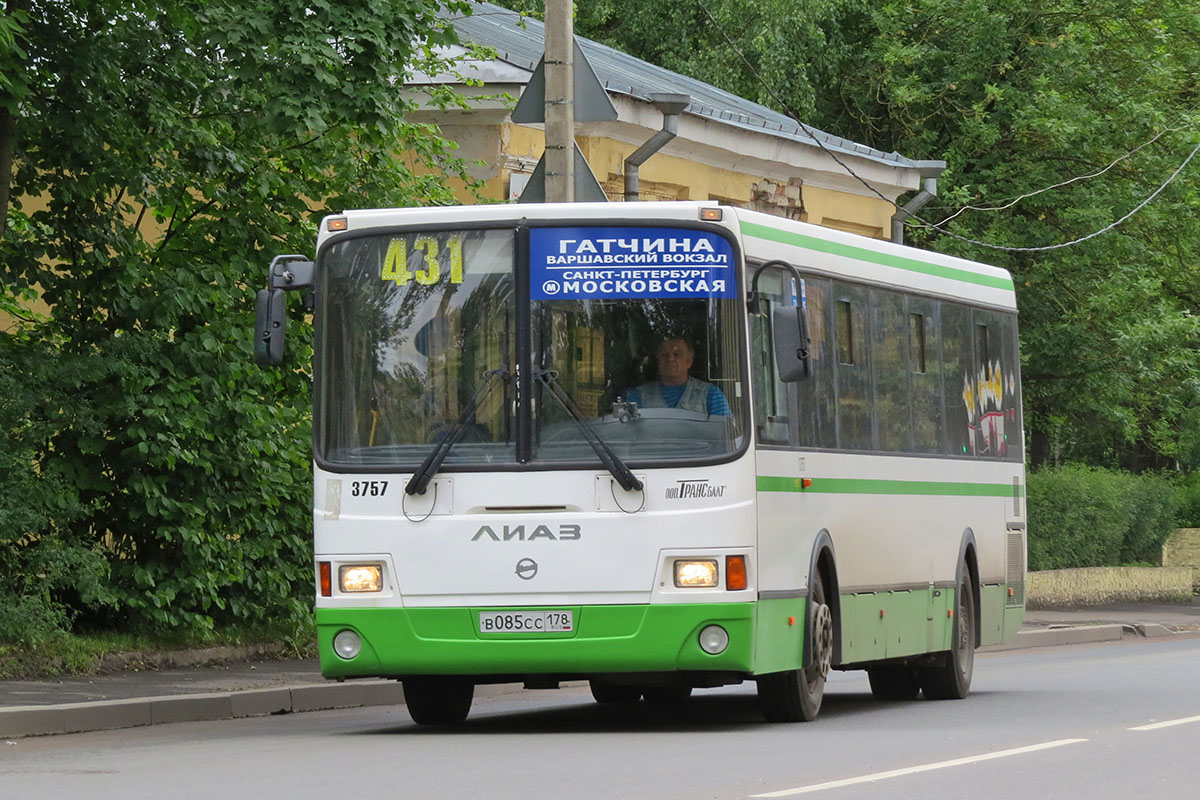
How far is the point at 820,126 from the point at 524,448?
3028cm

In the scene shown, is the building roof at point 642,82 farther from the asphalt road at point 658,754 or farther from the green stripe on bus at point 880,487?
the asphalt road at point 658,754

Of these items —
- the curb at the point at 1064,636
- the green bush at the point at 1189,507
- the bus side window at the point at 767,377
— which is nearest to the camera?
the bus side window at the point at 767,377

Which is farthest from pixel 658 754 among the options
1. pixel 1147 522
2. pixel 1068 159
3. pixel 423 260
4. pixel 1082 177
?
pixel 1147 522

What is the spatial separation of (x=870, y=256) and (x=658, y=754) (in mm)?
4637

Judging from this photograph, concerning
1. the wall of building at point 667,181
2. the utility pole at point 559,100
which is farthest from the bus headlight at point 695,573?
the wall of building at point 667,181

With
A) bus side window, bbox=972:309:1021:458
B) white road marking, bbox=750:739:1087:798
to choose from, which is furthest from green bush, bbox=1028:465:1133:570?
white road marking, bbox=750:739:1087:798

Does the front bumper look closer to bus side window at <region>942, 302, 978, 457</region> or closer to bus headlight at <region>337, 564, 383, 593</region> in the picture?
bus headlight at <region>337, 564, 383, 593</region>

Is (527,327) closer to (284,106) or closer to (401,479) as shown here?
(401,479)

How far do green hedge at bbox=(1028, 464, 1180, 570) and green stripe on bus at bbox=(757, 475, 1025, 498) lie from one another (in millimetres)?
16978

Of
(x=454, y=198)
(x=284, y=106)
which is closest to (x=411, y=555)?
(x=284, y=106)

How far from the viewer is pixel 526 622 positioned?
Result: 1177cm

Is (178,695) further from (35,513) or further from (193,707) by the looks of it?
(35,513)

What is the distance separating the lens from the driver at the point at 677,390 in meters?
11.9

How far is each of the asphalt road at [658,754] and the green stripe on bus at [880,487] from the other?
135 cm
